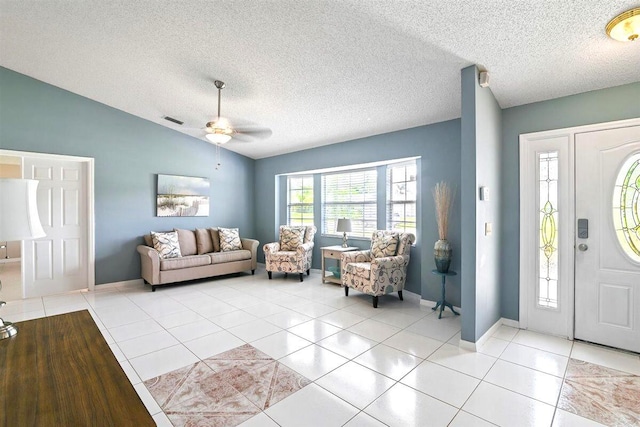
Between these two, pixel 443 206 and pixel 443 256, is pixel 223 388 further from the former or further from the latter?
pixel 443 206

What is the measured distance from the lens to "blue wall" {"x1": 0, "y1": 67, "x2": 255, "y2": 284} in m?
4.35

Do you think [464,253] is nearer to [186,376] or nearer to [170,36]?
[186,376]

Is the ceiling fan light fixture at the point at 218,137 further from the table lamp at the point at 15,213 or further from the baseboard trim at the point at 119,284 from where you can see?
the baseboard trim at the point at 119,284

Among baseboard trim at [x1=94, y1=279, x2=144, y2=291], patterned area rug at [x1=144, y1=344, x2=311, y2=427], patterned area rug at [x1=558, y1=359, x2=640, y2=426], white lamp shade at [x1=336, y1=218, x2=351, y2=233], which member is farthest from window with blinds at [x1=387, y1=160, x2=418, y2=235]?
baseboard trim at [x1=94, y1=279, x2=144, y2=291]

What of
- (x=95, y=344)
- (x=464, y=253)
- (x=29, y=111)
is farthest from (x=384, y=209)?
(x=29, y=111)

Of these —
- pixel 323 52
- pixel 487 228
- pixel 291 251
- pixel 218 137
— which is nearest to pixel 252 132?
pixel 218 137

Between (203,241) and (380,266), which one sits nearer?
(380,266)

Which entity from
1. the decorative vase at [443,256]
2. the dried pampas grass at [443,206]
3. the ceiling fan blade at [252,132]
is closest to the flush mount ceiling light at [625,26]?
the dried pampas grass at [443,206]

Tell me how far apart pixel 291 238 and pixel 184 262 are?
1946 mm

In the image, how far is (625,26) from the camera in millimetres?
2078

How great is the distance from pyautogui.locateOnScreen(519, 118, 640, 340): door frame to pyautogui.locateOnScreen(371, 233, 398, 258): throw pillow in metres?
1.60

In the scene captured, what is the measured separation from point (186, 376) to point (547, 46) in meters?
3.91

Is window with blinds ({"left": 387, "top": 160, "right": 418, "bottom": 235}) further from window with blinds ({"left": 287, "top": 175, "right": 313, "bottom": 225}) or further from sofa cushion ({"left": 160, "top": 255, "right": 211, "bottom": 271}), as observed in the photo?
sofa cushion ({"left": 160, "top": 255, "right": 211, "bottom": 271})

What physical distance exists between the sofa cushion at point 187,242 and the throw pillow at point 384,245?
3427mm
